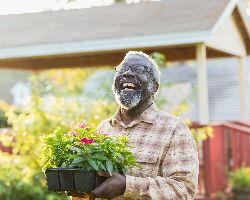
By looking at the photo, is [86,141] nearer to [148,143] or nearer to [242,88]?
[148,143]

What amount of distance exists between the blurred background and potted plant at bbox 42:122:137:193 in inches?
200

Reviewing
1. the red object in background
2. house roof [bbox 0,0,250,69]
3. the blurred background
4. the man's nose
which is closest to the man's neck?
the man's nose

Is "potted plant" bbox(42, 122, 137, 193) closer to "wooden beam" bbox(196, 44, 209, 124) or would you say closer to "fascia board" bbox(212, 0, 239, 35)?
"wooden beam" bbox(196, 44, 209, 124)

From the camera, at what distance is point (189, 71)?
81.6 ft

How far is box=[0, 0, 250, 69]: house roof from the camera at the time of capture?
10.2m

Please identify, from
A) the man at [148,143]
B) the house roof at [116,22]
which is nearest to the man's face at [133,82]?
the man at [148,143]

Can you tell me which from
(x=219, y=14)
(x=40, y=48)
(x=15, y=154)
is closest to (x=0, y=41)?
(x=40, y=48)

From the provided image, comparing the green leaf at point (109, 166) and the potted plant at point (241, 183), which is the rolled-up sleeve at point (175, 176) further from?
the potted plant at point (241, 183)

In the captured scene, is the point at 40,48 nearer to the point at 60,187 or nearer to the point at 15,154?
the point at 15,154

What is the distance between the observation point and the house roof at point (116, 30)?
10156 mm

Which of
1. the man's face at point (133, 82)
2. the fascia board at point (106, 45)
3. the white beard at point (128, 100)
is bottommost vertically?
the white beard at point (128, 100)

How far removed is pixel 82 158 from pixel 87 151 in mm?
44

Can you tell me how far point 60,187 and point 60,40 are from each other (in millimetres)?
7352

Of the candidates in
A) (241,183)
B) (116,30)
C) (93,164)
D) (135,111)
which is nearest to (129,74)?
(135,111)
